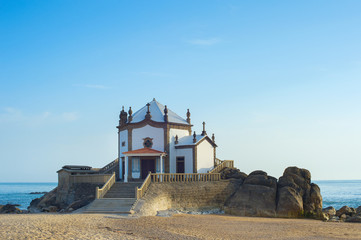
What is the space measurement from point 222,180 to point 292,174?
5.81 meters

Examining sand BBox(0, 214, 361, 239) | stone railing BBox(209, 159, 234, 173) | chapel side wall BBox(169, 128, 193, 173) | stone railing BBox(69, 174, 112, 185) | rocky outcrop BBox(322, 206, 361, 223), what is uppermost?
chapel side wall BBox(169, 128, 193, 173)

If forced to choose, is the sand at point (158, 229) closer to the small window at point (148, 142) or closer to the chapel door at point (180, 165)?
the chapel door at point (180, 165)

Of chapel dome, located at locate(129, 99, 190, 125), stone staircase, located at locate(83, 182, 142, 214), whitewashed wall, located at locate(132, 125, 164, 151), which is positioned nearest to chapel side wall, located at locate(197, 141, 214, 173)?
chapel dome, located at locate(129, 99, 190, 125)

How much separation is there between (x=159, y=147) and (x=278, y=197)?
1186 cm

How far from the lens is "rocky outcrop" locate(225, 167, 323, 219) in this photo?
3097 cm

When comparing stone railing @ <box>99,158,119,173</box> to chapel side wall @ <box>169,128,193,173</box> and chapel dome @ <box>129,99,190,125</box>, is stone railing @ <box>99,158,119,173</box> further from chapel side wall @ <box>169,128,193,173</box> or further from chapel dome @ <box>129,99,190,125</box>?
chapel side wall @ <box>169,128,193,173</box>

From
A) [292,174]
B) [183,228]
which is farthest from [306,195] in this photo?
[183,228]

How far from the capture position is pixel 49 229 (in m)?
19.2

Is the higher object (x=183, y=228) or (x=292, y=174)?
(x=292, y=174)

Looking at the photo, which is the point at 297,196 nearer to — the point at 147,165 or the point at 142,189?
the point at 142,189

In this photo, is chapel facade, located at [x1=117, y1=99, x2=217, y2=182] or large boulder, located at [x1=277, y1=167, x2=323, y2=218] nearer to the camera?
large boulder, located at [x1=277, y1=167, x2=323, y2=218]

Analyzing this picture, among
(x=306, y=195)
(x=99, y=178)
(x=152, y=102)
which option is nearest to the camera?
(x=306, y=195)

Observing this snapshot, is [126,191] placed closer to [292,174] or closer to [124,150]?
[124,150]

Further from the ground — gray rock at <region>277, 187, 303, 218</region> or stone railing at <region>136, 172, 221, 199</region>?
stone railing at <region>136, 172, 221, 199</region>
